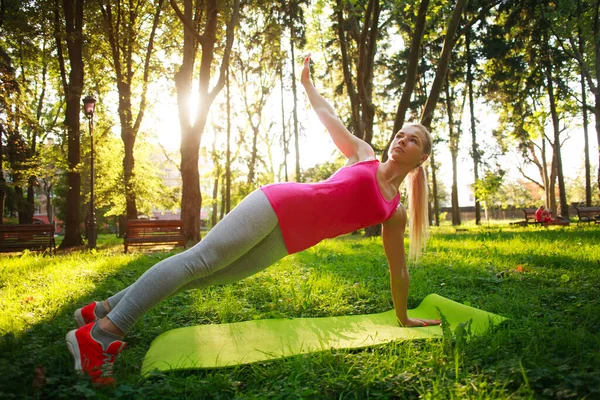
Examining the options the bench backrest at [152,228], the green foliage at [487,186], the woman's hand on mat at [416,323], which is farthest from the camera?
the green foliage at [487,186]

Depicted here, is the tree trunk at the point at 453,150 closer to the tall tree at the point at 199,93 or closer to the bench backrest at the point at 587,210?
the bench backrest at the point at 587,210

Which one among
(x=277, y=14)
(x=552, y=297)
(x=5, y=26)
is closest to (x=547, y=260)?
(x=552, y=297)

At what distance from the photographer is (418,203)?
328cm

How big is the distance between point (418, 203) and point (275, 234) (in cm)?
132

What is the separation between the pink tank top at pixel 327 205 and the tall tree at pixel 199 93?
8.09 meters

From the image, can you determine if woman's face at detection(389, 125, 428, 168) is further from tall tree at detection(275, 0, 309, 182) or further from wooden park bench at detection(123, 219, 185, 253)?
tall tree at detection(275, 0, 309, 182)

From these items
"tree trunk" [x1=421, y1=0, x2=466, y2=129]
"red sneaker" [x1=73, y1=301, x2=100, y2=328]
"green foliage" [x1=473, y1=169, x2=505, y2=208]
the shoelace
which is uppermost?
"tree trunk" [x1=421, y1=0, x2=466, y2=129]

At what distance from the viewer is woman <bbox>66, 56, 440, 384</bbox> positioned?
2.27 m

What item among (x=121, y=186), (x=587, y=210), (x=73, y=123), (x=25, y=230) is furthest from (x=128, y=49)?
(x=587, y=210)

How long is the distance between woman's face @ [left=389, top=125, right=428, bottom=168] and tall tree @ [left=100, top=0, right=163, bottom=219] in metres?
14.0

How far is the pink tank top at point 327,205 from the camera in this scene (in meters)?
2.47

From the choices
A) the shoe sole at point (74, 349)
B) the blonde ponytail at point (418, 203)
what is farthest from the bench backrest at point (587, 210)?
the shoe sole at point (74, 349)

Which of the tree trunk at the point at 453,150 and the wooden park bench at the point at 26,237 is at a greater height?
the tree trunk at the point at 453,150

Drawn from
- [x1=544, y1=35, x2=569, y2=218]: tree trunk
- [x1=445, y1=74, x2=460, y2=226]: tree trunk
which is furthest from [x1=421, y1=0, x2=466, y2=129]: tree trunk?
[x1=445, y1=74, x2=460, y2=226]: tree trunk
